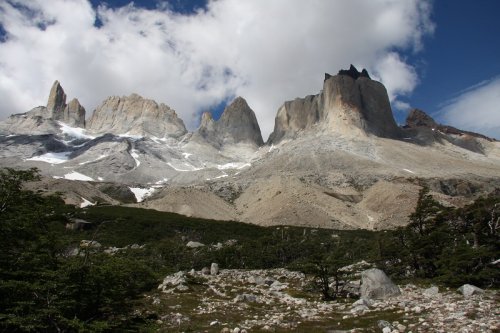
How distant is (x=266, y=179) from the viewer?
650 feet

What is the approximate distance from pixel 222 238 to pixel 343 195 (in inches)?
3034

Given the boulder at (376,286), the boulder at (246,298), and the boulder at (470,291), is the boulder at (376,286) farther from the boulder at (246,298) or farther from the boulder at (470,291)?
the boulder at (246,298)

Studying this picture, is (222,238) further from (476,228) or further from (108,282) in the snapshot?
(108,282)

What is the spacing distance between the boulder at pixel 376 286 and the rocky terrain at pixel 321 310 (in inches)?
2.6

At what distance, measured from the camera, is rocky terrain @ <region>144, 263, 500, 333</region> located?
20078 mm

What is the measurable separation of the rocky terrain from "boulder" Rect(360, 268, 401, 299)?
65 millimetres

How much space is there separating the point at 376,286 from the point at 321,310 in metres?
4.81

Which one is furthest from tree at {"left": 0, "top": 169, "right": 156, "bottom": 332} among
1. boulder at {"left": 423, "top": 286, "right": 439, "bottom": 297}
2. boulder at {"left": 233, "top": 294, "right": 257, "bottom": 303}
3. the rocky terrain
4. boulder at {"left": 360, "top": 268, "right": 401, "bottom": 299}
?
boulder at {"left": 423, "top": 286, "right": 439, "bottom": 297}

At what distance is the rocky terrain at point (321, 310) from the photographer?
20.1m

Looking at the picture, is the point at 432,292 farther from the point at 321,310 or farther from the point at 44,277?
the point at 44,277

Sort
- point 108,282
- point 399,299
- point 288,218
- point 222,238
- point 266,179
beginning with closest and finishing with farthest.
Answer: point 108,282 → point 399,299 → point 222,238 → point 288,218 → point 266,179

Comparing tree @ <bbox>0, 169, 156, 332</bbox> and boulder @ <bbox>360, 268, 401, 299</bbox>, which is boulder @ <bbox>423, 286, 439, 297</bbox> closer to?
boulder @ <bbox>360, 268, 401, 299</bbox>

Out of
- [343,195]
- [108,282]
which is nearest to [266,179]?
[343,195]

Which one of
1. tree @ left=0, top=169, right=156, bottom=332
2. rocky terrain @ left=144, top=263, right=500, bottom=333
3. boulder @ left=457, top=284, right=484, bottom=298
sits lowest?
rocky terrain @ left=144, top=263, right=500, bottom=333
